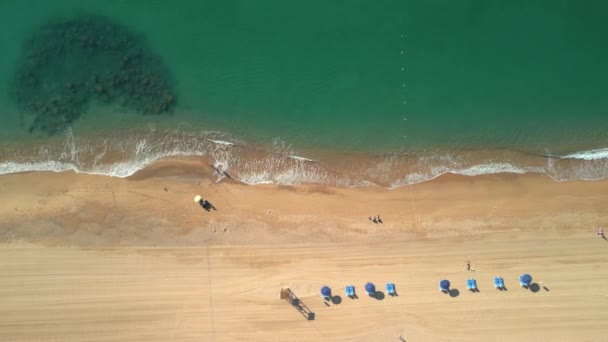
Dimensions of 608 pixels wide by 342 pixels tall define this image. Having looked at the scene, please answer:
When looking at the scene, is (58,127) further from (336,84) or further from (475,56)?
(475,56)

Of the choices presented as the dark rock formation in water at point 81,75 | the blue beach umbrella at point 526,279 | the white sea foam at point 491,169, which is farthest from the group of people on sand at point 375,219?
the dark rock formation in water at point 81,75

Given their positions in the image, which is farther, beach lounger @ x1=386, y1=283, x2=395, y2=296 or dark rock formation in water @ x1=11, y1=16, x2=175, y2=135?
dark rock formation in water @ x1=11, y1=16, x2=175, y2=135

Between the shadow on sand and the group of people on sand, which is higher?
the group of people on sand

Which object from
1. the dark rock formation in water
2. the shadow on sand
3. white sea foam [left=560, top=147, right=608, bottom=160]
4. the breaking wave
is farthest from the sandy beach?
the dark rock formation in water

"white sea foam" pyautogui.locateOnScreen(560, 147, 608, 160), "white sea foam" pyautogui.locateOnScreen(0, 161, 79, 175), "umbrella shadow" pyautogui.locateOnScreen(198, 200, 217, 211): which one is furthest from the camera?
"white sea foam" pyautogui.locateOnScreen(560, 147, 608, 160)

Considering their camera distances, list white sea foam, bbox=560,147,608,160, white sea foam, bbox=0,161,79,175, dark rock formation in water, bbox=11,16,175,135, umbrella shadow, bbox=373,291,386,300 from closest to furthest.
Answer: umbrella shadow, bbox=373,291,386,300 → white sea foam, bbox=0,161,79,175 → dark rock formation in water, bbox=11,16,175,135 → white sea foam, bbox=560,147,608,160

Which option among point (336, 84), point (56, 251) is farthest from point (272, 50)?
point (56, 251)

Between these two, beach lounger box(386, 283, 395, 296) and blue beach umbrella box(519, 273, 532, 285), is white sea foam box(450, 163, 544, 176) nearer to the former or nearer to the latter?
blue beach umbrella box(519, 273, 532, 285)
